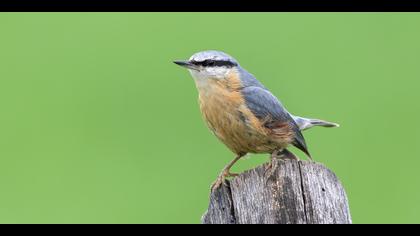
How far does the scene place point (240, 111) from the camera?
6.29 metres

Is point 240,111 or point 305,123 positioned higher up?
point 240,111

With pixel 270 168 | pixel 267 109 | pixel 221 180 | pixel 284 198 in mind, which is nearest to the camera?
pixel 284 198

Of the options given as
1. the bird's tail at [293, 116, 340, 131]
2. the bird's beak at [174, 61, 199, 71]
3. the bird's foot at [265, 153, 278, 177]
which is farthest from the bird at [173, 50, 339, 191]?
the bird's foot at [265, 153, 278, 177]

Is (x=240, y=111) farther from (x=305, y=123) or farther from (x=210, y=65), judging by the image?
(x=305, y=123)

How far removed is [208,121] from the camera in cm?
650

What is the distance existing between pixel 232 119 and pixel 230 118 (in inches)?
0.7

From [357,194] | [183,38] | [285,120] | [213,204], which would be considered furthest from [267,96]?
[183,38]

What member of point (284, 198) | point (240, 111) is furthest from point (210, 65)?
point (284, 198)

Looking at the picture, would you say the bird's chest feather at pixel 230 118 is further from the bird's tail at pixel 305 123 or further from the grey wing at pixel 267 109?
the bird's tail at pixel 305 123

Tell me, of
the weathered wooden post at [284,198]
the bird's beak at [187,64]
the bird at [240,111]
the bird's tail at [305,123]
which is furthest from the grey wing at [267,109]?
the weathered wooden post at [284,198]

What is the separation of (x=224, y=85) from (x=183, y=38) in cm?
467

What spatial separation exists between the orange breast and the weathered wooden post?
1.46 m

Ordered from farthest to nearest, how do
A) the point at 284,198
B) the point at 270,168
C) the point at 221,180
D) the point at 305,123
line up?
the point at 305,123, the point at 221,180, the point at 270,168, the point at 284,198

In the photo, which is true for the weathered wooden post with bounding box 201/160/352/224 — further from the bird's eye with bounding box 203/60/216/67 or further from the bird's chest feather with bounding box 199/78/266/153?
the bird's eye with bounding box 203/60/216/67
